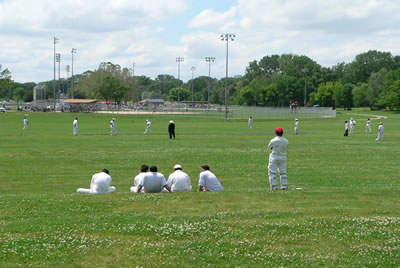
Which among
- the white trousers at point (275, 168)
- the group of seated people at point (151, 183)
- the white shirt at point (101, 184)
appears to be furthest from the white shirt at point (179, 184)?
the white trousers at point (275, 168)

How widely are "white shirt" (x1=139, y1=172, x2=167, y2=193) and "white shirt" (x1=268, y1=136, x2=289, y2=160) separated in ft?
11.8

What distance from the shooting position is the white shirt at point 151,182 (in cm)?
1443

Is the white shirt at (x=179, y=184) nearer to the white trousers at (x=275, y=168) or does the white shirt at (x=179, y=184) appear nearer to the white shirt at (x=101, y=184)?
the white shirt at (x=101, y=184)

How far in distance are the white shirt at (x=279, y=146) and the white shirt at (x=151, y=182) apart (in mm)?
3600

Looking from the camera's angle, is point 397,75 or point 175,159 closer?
point 175,159

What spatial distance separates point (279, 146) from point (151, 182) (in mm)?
4137

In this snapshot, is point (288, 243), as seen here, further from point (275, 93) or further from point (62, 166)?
point (275, 93)

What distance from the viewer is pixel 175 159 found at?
92.0 ft

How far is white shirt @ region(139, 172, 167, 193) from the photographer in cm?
1443

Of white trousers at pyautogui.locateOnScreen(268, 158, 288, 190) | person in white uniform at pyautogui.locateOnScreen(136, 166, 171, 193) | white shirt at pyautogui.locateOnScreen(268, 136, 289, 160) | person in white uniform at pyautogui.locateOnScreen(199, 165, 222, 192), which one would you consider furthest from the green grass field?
white shirt at pyautogui.locateOnScreen(268, 136, 289, 160)

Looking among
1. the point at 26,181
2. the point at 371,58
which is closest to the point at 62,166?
the point at 26,181

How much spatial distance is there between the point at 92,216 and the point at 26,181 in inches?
399

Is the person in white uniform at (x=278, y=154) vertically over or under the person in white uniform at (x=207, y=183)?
over

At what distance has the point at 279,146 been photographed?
14.8 metres
